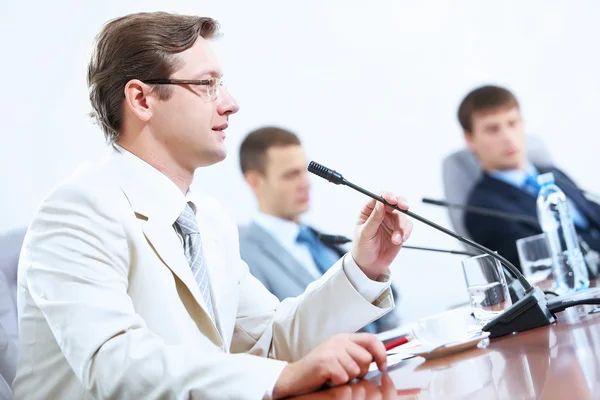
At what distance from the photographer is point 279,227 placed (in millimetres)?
3410

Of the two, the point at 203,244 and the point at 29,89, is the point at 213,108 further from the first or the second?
the point at 29,89

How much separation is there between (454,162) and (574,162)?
90 cm

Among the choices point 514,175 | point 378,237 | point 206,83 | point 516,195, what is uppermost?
point 206,83

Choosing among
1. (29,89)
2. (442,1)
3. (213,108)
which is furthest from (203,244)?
(442,1)

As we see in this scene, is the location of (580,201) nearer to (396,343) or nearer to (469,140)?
(469,140)

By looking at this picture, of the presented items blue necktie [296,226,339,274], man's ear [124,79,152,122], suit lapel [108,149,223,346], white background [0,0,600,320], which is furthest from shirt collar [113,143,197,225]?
blue necktie [296,226,339,274]

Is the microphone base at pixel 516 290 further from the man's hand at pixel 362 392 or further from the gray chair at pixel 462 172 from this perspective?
the gray chair at pixel 462 172

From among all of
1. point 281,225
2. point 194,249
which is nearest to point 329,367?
point 194,249

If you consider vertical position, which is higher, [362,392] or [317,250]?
[362,392]

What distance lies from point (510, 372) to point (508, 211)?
11.0 ft

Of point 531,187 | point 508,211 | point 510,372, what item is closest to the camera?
point 510,372

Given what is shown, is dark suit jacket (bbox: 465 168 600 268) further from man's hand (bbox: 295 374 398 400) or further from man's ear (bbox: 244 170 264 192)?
man's hand (bbox: 295 374 398 400)

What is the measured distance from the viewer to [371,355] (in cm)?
119

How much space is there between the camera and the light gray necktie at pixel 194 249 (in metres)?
1.61
